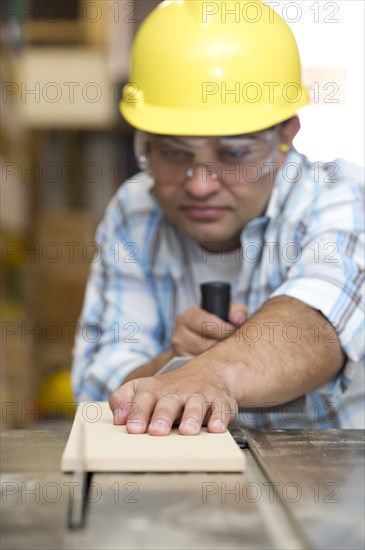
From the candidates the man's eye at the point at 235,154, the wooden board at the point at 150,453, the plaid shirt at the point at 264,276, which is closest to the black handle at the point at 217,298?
the plaid shirt at the point at 264,276

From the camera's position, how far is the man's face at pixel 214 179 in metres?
1.99

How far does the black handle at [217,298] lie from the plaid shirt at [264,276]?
133 millimetres

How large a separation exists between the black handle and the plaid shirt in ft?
0.44

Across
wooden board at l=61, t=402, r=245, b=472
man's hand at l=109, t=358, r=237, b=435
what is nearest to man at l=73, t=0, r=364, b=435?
man's hand at l=109, t=358, r=237, b=435

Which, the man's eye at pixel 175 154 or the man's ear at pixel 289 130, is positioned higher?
the man's ear at pixel 289 130

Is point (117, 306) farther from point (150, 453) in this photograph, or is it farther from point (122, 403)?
point (150, 453)

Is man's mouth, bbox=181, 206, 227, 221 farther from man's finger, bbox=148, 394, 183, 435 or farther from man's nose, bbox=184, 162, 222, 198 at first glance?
man's finger, bbox=148, 394, 183, 435

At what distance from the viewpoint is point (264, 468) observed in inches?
43.6

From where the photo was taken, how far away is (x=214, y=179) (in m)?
1.98

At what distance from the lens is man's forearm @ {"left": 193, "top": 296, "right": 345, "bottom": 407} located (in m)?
1.51

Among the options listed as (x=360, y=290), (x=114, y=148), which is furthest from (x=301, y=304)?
(x=114, y=148)

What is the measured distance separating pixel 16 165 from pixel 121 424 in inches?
142

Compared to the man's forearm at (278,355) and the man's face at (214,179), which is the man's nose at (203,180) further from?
the man's forearm at (278,355)

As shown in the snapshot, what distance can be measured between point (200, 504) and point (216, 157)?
1212 millimetres
